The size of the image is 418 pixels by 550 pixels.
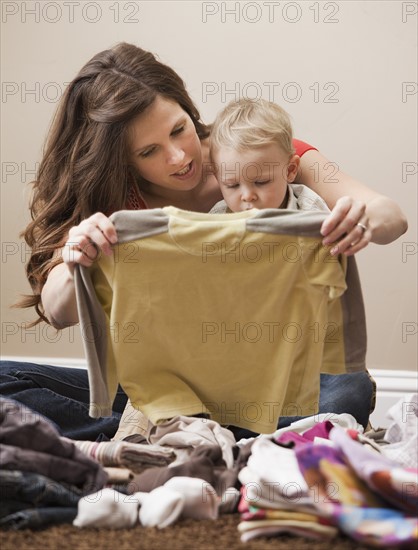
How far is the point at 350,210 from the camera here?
4.24 feet

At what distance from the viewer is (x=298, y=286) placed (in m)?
1.35

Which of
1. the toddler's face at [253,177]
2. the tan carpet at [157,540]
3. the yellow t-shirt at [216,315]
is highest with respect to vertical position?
the toddler's face at [253,177]

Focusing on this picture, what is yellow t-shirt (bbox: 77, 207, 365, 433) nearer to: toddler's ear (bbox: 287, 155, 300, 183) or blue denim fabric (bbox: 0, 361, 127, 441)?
blue denim fabric (bbox: 0, 361, 127, 441)

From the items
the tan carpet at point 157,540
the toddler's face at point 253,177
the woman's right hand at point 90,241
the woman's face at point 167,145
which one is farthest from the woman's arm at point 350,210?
the tan carpet at point 157,540

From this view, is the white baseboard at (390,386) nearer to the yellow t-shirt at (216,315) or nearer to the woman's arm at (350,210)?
the woman's arm at (350,210)

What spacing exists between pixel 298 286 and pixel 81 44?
4.46ft

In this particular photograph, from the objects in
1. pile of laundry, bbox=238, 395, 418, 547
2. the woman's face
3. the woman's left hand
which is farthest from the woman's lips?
pile of laundry, bbox=238, 395, 418, 547

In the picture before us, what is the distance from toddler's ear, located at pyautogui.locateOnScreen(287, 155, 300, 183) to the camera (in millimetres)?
1655

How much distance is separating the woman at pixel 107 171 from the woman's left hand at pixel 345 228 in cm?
25

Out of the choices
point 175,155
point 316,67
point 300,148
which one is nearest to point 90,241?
point 175,155

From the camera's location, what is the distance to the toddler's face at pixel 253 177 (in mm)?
1553

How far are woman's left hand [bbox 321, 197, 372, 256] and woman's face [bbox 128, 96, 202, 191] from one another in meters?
0.43

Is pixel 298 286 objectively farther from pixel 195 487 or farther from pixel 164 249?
pixel 195 487

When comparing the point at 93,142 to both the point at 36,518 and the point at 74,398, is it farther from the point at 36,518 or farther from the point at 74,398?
the point at 36,518
